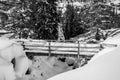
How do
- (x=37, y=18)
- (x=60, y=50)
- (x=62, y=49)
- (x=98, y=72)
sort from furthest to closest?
(x=37, y=18) → (x=62, y=49) → (x=60, y=50) → (x=98, y=72)

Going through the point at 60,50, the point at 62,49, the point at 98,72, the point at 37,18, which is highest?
the point at 37,18

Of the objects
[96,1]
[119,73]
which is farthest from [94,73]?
[96,1]

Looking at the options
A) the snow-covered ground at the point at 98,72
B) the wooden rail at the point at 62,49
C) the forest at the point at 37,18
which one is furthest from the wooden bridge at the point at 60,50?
the snow-covered ground at the point at 98,72

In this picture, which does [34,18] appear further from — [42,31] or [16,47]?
[16,47]

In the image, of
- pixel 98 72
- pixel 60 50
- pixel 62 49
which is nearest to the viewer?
pixel 98 72

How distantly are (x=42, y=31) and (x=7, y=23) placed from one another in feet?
25.1

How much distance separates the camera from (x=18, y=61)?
11773 mm

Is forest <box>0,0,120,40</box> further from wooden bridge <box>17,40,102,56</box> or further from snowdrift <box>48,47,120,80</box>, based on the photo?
snowdrift <box>48,47,120,80</box>

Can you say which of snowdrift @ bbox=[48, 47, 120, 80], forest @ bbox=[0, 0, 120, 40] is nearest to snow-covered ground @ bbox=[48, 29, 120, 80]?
snowdrift @ bbox=[48, 47, 120, 80]

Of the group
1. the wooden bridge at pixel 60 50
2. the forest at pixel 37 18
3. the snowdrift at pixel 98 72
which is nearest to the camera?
the snowdrift at pixel 98 72

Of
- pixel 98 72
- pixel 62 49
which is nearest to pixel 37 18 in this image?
pixel 62 49

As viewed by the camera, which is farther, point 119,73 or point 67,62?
point 67,62

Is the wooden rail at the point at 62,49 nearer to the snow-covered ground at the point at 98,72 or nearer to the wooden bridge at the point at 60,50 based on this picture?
the wooden bridge at the point at 60,50

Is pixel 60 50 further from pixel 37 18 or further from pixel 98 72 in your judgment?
pixel 98 72
